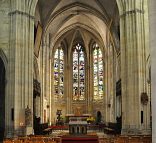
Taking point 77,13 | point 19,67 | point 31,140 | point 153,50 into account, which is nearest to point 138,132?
point 19,67

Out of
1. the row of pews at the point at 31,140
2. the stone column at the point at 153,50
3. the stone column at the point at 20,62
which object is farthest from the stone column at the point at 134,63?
the stone column at the point at 153,50

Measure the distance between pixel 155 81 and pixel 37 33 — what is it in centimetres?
2638

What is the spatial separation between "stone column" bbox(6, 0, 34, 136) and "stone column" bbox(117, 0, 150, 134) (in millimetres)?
8209

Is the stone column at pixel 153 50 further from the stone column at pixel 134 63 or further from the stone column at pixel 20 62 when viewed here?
the stone column at pixel 20 62

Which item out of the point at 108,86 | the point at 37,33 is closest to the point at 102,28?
the point at 108,86

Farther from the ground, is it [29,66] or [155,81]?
[29,66]

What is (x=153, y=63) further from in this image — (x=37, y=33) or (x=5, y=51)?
(x=37, y=33)

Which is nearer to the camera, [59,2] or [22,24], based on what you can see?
[22,24]

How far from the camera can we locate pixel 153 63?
36.0 feet

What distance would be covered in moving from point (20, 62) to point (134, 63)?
975 centimetres

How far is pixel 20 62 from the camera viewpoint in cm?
2872

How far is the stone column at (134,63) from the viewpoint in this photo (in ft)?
90.6

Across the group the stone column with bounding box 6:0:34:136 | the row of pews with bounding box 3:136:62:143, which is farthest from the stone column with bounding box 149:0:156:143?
the stone column with bounding box 6:0:34:136

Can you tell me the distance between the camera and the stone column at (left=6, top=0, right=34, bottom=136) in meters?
27.8
